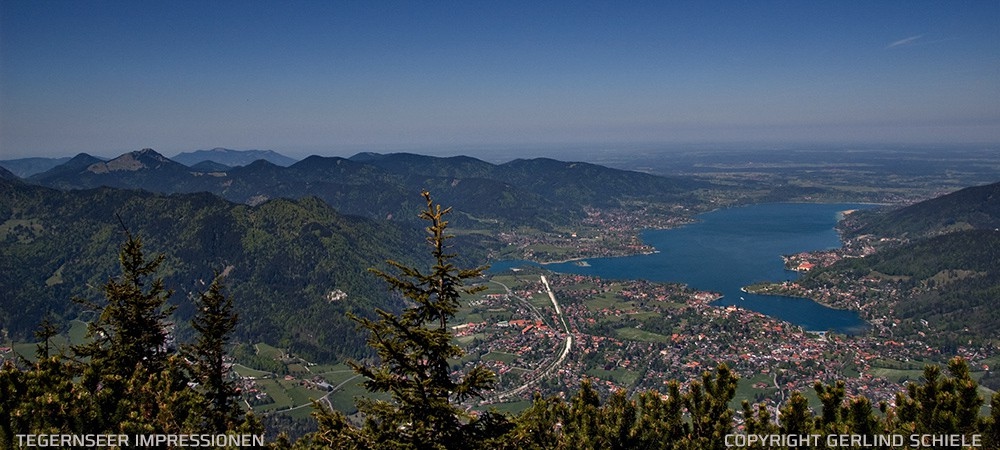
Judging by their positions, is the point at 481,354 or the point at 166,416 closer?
the point at 166,416

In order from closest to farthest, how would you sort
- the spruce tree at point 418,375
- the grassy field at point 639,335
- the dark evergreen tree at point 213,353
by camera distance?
the spruce tree at point 418,375
the dark evergreen tree at point 213,353
the grassy field at point 639,335

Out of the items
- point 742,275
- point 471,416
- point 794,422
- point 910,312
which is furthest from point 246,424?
point 742,275

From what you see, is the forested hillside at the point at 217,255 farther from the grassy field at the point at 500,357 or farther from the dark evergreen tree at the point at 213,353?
the dark evergreen tree at the point at 213,353

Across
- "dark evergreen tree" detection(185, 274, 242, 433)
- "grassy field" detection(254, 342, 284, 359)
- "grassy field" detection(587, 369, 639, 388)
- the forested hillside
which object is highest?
"dark evergreen tree" detection(185, 274, 242, 433)

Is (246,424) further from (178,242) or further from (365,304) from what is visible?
(178,242)

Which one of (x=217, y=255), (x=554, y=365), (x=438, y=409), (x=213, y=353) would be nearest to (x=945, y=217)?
(x=554, y=365)

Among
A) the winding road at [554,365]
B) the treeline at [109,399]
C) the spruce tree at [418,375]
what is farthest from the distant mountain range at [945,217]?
the treeline at [109,399]

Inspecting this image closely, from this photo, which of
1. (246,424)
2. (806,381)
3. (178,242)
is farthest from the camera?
(178,242)

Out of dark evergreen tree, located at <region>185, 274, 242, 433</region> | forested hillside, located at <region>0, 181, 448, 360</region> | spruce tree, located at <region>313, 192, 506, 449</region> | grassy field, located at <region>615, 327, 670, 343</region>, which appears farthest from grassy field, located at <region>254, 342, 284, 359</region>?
spruce tree, located at <region>313, 192, 506, 449</region>

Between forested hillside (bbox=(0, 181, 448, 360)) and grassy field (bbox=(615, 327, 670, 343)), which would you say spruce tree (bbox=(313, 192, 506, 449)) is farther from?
forested hillside (bbox=(0, 181, 448, 360))

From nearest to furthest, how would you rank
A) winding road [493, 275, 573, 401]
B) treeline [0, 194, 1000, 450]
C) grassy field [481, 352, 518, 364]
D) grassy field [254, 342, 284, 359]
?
treeline [0, 194, 1000, 450] → winding road [493, 275, 573, 401] → grassy field [481, 352, 518, 364] → grassy field [254, 342, 284, 359]

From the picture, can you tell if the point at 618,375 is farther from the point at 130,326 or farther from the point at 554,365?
the point at 130,326
